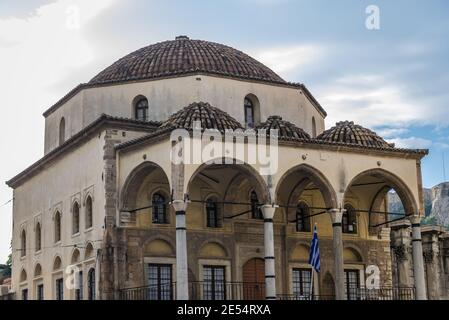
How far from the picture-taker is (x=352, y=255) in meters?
31.8

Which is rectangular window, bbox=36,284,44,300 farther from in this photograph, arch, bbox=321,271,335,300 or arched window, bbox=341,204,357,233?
arched window, bbox=341,204,357,233

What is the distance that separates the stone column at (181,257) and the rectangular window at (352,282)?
830 centimetres

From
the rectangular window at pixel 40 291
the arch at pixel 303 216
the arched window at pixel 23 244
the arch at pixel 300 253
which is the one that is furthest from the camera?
the arched window at pixel 23 244

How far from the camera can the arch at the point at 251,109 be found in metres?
31.7

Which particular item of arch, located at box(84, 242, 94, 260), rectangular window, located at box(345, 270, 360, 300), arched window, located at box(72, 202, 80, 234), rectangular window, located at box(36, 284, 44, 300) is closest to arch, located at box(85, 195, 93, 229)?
arch, located at box(84, 242, 94, 260)

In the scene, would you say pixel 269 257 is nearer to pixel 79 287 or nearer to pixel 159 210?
pixel 159 210

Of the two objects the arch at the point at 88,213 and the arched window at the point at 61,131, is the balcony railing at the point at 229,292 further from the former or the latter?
the arched window at the point at 61,131

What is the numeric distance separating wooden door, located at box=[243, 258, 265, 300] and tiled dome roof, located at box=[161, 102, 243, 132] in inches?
201

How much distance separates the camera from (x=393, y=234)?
114 feet

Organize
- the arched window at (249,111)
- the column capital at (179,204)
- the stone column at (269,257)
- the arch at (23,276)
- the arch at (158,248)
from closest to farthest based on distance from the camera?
the column capital at (179,204) < the stone column at (269,257) < the arch at (158,248) < the arched window at (249,111) < the arch at (23,276)

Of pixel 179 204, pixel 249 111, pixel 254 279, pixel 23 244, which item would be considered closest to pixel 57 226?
pixel 23 244

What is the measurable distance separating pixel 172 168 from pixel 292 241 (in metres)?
6.93

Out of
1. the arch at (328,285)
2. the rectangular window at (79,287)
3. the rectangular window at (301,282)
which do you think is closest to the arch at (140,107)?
the rectangular window at (79,287)
